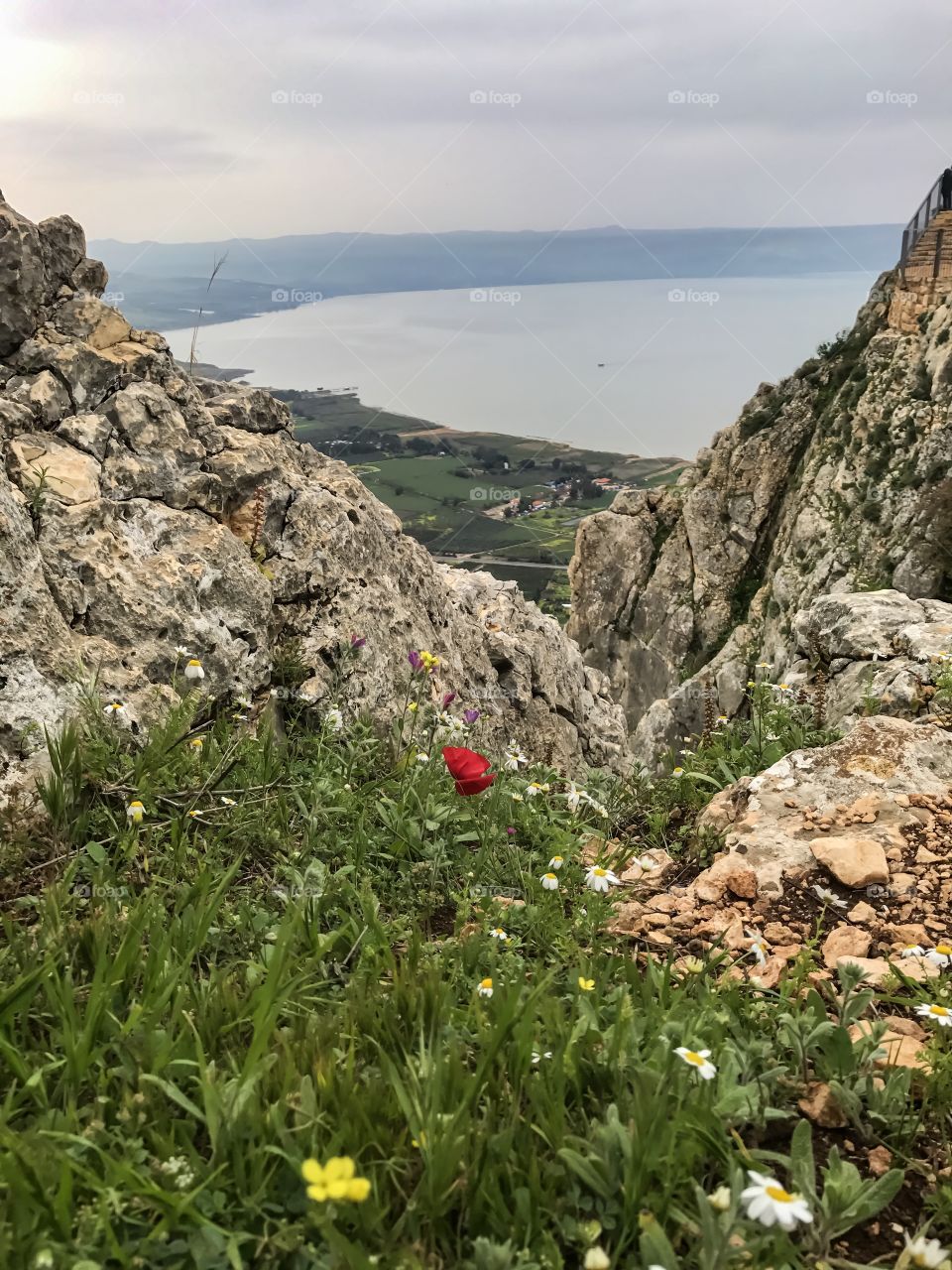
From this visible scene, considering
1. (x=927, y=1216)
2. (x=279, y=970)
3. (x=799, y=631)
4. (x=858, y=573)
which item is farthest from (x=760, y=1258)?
(x=858, y=573)

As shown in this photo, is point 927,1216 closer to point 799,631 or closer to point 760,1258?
point 760,1258

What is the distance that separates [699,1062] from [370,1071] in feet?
3.07

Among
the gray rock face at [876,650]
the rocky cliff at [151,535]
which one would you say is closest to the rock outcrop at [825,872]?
Answer: the gray rock face at [876,650]

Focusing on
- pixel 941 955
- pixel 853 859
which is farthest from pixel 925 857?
pixel 941 955

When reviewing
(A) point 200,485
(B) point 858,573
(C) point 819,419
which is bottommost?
(B) point 858,573

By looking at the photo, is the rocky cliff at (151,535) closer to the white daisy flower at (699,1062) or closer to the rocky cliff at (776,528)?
the white daisy flower at (699,1062)

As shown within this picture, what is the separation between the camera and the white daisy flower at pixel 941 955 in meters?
3.14

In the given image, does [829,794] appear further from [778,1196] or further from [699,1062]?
[778,1196]

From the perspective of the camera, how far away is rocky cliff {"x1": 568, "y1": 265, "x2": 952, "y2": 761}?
29.8m

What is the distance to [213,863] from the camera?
3.77 m

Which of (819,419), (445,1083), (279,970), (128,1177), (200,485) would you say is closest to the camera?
(128,1177)

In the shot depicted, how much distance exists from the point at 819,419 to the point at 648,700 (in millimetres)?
16805

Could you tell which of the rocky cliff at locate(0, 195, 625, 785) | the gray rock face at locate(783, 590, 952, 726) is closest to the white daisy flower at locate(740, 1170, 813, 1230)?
the rocky cliff at locate(0, 195, 625, 785)

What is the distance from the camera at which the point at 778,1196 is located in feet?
6.14
